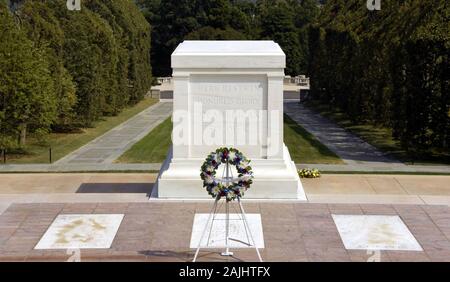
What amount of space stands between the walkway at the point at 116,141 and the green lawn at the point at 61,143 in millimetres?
473

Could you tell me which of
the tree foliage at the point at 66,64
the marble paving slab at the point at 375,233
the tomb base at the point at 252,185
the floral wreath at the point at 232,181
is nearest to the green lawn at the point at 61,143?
the tree foliage at the point at 66,64

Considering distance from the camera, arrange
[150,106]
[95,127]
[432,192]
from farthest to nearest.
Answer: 1. [150,106]
2. [95,127]
3. [432,192]

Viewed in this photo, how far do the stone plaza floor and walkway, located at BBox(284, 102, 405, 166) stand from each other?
10350mm

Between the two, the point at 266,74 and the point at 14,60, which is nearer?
the point at 266,74

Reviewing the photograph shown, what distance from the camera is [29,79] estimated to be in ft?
102

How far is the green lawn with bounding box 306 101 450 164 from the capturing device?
31.2 metres

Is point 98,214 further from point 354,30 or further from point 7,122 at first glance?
point 354,30

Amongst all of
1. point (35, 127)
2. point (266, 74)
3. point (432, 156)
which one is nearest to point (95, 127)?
point (35, 127)

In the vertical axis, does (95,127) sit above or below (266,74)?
below

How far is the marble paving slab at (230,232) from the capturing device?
1573 cm

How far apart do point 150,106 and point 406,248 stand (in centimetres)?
4580

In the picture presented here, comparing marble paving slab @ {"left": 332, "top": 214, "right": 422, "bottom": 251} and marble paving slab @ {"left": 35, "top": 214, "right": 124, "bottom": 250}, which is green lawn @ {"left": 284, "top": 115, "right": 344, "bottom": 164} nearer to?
marble paving slab @ {"left": 332, "top": 214, "right": 422, "bottom": 251}

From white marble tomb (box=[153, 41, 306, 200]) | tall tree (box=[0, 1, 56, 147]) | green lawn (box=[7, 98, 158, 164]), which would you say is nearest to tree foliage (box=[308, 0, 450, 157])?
white marble tomb (box=[153, 41, 306, 200])

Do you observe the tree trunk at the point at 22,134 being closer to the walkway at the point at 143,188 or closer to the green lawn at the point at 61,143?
the green lawn at the point at 61,143
